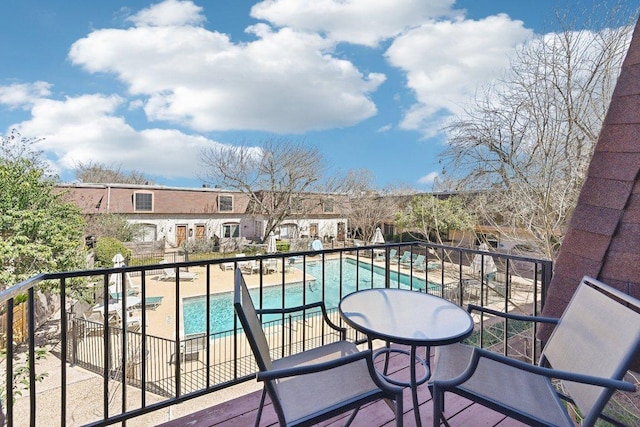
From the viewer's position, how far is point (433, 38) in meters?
5.82

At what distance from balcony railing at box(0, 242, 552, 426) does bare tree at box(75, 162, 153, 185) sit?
1202 cm

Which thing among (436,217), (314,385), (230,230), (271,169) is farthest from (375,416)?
(230,230)

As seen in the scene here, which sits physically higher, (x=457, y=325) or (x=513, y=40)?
(x=513, y=40)

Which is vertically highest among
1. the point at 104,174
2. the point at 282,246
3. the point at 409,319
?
the point at 104,174

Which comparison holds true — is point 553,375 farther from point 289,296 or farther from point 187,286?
point 187,286

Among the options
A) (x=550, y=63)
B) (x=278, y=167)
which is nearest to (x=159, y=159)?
(x=278, y=167)

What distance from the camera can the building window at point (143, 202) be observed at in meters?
18.0

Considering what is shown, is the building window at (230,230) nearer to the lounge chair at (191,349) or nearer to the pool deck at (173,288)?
the pool deck at (173,288)

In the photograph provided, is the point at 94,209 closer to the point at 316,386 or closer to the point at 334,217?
the point at 334,217

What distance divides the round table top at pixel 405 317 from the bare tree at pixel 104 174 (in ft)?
75.8

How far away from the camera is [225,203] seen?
20.6m

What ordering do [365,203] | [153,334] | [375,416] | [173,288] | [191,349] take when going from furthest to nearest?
[365,203] → [173,288] → [153,334] → [191,349] → [375,416]

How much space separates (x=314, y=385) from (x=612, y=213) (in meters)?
1.73

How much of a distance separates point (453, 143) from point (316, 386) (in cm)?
513
